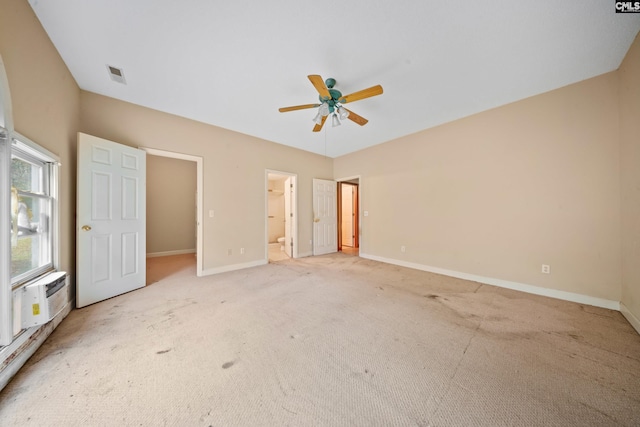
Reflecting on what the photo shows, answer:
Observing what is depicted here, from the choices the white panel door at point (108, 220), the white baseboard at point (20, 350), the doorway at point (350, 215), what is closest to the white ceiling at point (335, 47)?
the white panel door at point (108, 220)

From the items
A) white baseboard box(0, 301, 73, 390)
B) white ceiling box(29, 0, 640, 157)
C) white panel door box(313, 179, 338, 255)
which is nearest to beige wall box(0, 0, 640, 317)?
white ceiling box(29, 0, 640, 157)

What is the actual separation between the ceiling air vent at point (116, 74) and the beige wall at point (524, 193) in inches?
174

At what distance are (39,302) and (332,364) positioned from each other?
7.75 ft

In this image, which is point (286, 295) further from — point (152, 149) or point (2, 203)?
point (152, 149)

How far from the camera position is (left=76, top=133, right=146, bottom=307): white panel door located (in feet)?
8.02

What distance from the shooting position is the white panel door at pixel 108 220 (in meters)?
2.44

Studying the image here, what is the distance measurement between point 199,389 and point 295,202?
12.8ft

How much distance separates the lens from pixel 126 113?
297cm

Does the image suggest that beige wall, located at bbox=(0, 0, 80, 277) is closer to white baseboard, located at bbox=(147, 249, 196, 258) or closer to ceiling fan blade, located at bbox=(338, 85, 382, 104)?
ceiling fan blade, located at bbox=(338, 85, 382, 104)

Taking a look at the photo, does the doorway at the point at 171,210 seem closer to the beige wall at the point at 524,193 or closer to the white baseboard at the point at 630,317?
the beige wall at the point at 524,193

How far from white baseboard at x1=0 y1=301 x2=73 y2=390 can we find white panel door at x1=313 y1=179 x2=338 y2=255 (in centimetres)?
417

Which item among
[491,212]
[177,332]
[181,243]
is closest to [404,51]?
[491,212]

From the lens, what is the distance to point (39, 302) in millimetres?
1650

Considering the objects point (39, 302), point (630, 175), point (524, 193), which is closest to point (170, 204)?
point (39, 302)
